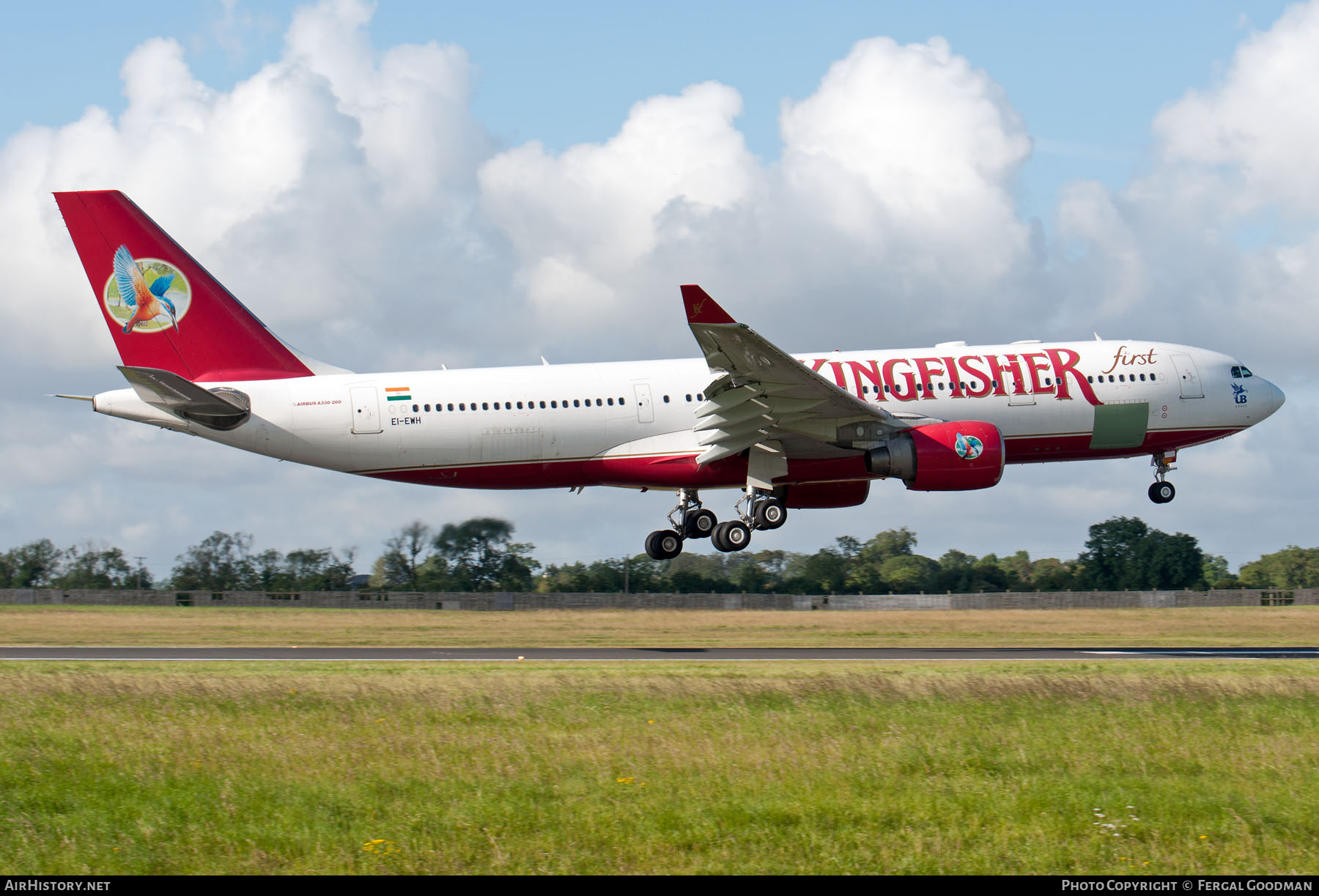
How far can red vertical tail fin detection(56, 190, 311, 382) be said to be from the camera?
128 ft

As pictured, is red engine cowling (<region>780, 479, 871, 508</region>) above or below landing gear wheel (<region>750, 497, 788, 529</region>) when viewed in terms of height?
above

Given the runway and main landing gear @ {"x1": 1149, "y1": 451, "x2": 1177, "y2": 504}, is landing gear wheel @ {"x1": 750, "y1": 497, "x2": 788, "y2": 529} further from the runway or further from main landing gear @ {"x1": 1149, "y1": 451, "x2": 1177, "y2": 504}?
main landing gear @ {"x1": 1149, "y1": 451, "x2": 1177, "y2": 504}

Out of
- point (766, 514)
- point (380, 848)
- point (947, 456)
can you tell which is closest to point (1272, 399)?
point (947, 456)

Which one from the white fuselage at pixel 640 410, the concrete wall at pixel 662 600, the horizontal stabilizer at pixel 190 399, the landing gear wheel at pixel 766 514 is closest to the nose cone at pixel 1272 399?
the white fuselage at pixel 640 410

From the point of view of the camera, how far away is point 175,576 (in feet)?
251

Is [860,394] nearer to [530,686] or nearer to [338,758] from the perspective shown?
[530,686]

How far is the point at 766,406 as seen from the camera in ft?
124

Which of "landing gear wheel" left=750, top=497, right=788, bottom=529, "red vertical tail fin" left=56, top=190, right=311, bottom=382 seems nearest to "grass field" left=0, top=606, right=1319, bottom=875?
"landing gear wheel" left=750, top=497, right=788, bottom=529

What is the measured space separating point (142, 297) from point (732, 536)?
773 inches

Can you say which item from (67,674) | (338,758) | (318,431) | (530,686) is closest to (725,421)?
(318,431)

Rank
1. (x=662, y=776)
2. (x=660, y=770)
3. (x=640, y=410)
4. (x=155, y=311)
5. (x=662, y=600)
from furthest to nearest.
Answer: (x=662, y=600)
(x=640, y=410)
(x=155, y=311)
(x=660, y=770)
(x=662, y=776)

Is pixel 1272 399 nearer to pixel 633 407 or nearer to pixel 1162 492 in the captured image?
pixel 1162 492

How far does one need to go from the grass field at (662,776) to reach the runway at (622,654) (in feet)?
23.6

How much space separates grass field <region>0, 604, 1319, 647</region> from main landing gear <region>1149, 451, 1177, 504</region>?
15.5ft
